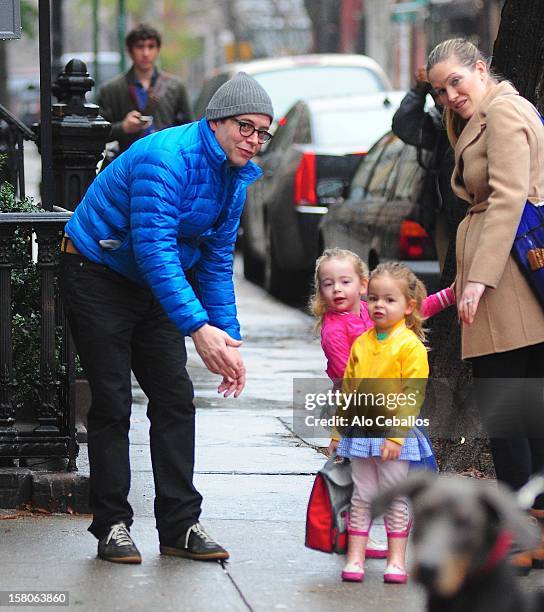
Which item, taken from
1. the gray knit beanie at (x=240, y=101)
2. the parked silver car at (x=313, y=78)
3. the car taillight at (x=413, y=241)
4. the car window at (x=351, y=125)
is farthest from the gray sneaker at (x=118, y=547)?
the parked silver car at (x=313, y=78)

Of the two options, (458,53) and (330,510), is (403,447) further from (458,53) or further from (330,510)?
(458,53)

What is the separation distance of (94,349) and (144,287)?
0.93 feet

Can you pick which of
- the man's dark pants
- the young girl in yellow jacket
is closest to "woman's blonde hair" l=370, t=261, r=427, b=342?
the young girl in yellow jacket

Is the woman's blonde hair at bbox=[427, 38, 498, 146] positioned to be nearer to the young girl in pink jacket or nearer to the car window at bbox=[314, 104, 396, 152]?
the young girl in pink jacket

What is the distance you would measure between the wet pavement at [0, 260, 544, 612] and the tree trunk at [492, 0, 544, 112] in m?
1.97

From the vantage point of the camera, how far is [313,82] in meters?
18.4

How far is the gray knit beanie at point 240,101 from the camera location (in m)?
5.07

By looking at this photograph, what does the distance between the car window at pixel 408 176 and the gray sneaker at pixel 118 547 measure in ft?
14.6

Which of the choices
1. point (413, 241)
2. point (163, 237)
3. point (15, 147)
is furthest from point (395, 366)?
point (413, 241)

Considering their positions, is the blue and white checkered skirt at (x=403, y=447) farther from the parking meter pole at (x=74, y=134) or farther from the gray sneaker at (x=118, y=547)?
the parking meter pole at (x=74, y=134)

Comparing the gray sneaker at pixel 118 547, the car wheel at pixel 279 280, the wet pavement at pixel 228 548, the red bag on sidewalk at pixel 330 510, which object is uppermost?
the red bag on sidewalk at pixel 330 510

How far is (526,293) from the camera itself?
17.5ft

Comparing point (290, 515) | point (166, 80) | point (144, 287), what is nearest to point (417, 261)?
point (166, 80)

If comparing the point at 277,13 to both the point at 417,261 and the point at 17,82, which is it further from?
the point at 417,261
